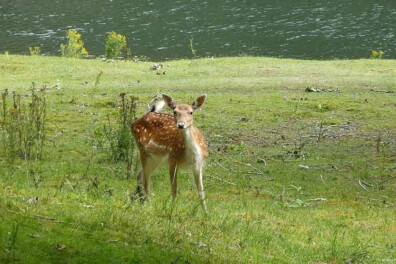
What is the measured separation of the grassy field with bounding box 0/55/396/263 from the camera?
7.77 m

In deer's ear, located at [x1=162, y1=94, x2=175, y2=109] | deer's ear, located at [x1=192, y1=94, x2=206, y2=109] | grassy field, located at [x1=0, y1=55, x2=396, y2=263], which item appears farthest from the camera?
deer's ear, located at [x1=192, y1=94, x2=206, y2=109]

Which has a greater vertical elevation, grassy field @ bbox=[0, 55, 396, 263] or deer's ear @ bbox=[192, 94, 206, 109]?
deer's ear @ bbox=[192, 94, 206, 109]

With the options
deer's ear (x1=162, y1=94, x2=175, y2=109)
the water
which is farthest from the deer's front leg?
the water

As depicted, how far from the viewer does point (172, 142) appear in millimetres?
10828

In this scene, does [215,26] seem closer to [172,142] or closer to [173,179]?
[172,142]

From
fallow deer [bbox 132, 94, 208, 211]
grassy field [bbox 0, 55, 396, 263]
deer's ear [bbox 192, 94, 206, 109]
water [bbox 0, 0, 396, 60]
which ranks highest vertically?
deer's ear [bbox 192, 94, 206, 109]

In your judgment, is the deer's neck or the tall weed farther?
the tall weed

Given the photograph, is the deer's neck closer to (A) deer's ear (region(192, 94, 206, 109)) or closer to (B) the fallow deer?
(B) the fallow deer

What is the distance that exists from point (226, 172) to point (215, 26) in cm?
3787

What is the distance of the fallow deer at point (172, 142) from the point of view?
1041 centimetres

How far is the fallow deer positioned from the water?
3000 cm

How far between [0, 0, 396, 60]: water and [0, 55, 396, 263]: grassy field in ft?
47.8

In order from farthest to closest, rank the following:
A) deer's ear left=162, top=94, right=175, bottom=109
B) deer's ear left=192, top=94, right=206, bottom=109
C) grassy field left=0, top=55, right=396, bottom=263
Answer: deer's ear left=192, top=94, right=206, bottom=109 → deer's ear left=162, top=94, right=175, bottom=109 → grassy field left=0, top=55, right=396, bottom=263

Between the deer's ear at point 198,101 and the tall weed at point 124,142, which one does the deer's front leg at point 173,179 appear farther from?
the tall weed at point 124,142
